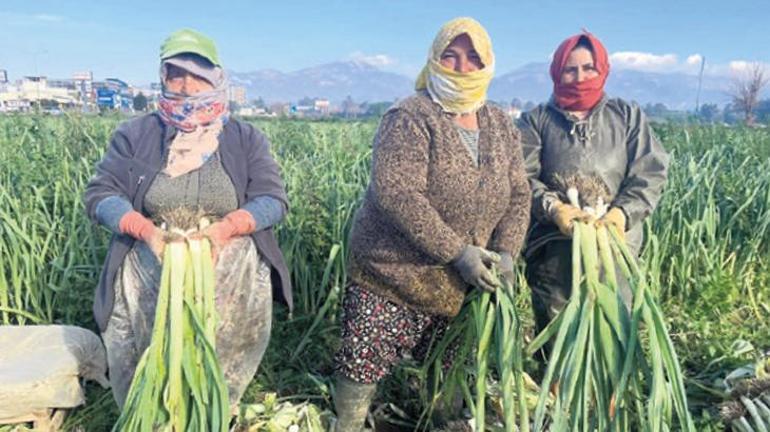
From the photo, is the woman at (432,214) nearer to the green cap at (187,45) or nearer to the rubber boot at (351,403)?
the rubber boot at (351,403)

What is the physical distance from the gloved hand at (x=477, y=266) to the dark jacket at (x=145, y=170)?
588mm

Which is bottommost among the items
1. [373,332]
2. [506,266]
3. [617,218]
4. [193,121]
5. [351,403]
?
[351,403]

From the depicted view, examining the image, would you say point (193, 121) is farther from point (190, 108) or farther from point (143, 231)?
point (143, 231)

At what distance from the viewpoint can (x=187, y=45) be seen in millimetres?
1663

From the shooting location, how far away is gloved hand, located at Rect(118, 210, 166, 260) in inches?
64.7

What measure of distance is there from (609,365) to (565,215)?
512mm

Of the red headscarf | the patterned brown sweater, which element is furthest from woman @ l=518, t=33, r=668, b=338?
the patterned brown sweater

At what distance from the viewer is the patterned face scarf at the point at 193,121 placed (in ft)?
5.74

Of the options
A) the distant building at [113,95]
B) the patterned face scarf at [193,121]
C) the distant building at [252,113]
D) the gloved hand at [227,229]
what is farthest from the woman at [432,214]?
the distant building at [252,113]

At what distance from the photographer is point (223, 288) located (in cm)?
185

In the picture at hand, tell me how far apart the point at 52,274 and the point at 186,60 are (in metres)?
1.33

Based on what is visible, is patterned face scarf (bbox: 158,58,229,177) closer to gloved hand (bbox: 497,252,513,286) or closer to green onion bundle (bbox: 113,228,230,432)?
green onion bundle (bbox: 113,228,230,432)

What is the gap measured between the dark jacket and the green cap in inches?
9.3

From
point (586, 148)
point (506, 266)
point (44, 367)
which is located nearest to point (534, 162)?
point (586, 148)
